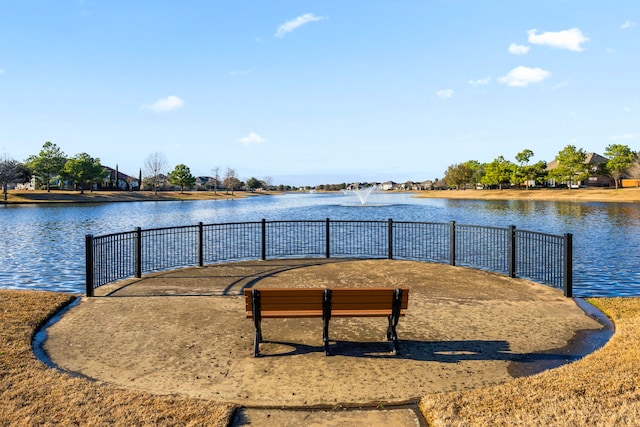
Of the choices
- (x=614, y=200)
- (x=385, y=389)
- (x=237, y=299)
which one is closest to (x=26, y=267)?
(x=237, y=299)

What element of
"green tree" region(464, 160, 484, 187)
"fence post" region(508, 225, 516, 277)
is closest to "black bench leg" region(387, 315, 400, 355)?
"fence post" region(508, 225, 516, 277)

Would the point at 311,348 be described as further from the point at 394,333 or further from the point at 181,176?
Answer: the point at 181,176

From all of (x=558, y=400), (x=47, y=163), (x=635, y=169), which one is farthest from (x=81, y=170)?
(x=635, y=169)

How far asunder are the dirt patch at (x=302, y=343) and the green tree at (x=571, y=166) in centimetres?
9817

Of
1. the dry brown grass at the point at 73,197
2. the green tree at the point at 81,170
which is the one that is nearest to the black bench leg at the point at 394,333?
the dry brown grass at the point at 73,197

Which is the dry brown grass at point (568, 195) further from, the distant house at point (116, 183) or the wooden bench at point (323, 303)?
the distant house at point (116, 183)

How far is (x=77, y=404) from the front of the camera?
4676 millimetres

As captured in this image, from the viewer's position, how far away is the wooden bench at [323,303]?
240 inches

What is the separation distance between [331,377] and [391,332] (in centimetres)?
141

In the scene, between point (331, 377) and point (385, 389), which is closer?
point (385, 389)

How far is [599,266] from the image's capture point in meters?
17.5

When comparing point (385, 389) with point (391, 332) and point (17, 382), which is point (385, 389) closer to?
point (391, 332)

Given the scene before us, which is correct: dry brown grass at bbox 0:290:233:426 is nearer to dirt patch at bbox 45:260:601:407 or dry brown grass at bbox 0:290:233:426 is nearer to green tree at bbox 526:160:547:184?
dirt patch at bbox 45:260:601:407

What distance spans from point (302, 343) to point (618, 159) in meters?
108
